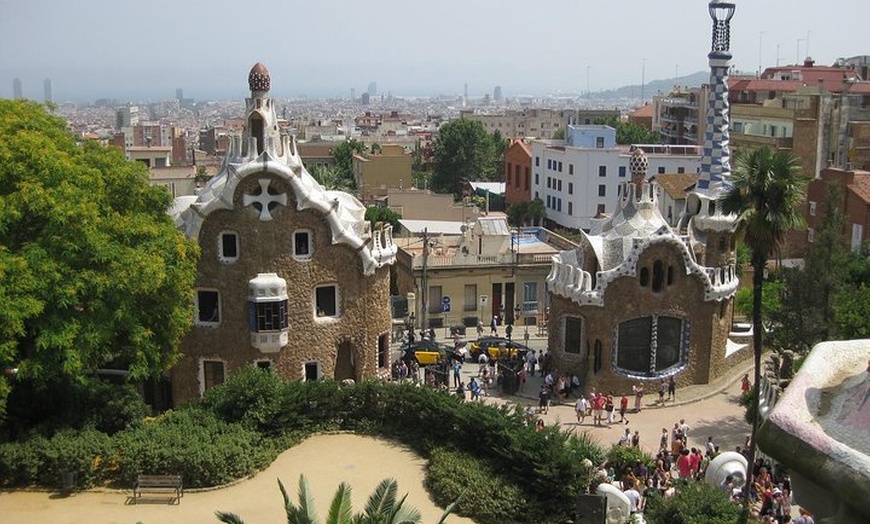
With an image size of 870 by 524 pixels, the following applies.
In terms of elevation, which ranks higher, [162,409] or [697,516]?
[697,516]

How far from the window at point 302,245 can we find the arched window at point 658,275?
44.3ft

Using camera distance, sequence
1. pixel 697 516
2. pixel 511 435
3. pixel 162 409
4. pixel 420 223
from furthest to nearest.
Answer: pixel 420 223
pixel 162 409
pixel 511 435
pixel 697 516

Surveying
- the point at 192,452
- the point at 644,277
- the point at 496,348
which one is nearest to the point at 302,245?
the point at 192,452

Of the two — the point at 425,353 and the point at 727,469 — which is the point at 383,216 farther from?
the point at 727,469

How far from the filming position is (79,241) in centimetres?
2423

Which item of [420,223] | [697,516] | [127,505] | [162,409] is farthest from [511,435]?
[420,223]

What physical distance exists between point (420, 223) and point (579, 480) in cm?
4295

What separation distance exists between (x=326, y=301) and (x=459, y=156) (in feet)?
247

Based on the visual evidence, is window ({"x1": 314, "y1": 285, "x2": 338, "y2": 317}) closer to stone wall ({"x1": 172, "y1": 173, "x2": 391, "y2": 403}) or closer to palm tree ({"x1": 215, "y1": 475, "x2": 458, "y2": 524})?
stone wall ({"x1": 172, "y1": 173, "x2": 391, "y2": 403})

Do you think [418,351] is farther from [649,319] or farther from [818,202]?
[818,202]

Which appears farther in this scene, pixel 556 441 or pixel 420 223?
pixel 420 223

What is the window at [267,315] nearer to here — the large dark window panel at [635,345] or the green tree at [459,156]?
the large dark window panel at [635,345]

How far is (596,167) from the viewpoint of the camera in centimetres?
7881

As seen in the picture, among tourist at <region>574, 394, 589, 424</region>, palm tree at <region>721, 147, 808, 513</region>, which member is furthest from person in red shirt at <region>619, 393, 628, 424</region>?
palm tree at <region>721, 147, 808, 513</region>
